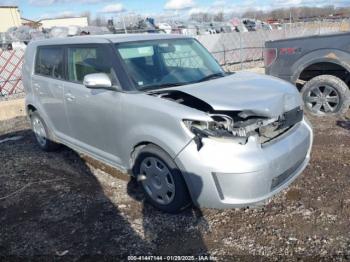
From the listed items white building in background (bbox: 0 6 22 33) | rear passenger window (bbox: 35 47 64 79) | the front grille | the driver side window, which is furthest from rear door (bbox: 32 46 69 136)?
white building in background (bbox: 0 6 22 33)

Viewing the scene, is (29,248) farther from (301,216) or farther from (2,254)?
(301,216)

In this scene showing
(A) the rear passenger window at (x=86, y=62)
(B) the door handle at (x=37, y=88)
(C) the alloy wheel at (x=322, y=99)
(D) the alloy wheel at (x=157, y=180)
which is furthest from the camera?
(C) the alloy wheel at (x=322, y=99)

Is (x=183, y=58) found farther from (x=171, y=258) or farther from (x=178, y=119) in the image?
(x=171, y=258)

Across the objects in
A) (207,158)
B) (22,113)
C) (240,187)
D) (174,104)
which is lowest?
(22,113)

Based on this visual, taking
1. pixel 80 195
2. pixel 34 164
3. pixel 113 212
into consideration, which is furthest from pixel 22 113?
pixel 113 212

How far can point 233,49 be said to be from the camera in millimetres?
16156

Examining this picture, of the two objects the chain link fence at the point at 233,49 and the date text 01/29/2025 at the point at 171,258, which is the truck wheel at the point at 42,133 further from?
the chain link fence at the point at 233,49

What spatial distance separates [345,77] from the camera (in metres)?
6.37

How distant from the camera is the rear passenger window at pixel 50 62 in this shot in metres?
4.62

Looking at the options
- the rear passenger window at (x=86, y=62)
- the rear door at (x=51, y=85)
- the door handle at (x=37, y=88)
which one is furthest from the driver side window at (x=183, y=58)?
the door handle at (x=37, y=88)

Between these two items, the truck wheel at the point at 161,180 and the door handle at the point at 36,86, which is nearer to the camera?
the truck wheel at the point at 161,180

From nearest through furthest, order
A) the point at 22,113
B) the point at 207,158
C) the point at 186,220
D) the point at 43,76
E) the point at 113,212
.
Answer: the point at 207,158
the point at 186,220
the point at 113,212
the point at 43,76
the point at 22,113

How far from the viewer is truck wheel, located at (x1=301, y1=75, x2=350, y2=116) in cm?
595

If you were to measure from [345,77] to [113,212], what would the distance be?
196 inches
